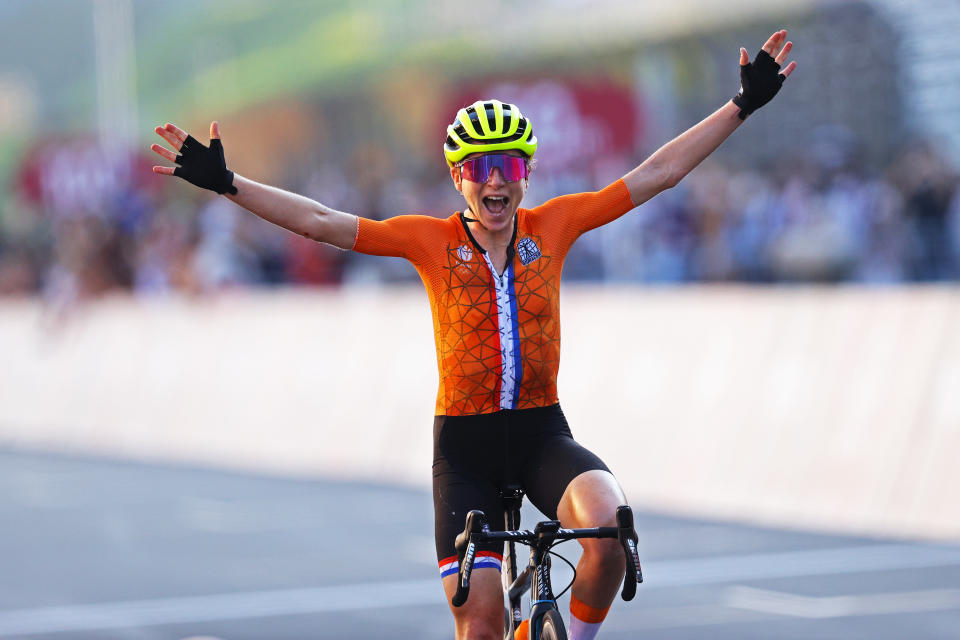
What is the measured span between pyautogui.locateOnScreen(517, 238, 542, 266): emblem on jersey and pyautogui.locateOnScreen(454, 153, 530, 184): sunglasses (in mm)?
264

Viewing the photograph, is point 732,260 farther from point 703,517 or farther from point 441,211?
point 441,211

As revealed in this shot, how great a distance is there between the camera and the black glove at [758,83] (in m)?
6.66

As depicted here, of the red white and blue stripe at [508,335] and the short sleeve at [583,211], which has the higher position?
the short sleeve at [583,211]

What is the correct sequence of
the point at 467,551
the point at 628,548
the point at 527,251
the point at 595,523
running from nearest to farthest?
the point at 628,548 < the point at 467,551 < the point at 595,523 < the point at 527,251

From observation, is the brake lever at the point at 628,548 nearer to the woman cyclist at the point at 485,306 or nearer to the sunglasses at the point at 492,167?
the woman cyclist at the point at 485,306

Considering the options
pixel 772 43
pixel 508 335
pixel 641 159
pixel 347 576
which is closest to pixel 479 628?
pixel 508 335

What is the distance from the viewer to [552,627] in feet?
19.1

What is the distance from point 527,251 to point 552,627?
4.66ft

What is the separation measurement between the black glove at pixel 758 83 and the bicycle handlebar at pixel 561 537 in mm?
1796

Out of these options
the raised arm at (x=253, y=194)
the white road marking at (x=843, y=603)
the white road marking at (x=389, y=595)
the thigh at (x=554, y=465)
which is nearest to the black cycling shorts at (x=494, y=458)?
the thigh at (x=554, y=465)

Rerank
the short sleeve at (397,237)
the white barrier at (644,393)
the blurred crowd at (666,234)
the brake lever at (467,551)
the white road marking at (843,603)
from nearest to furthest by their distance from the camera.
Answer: the brake lever at (467,551), the short sleeve at (397,237), the white road marking at (843,603), the white barrier at (644,393), the blurred crowd at (666,234)

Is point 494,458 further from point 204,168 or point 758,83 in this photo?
point 758,83

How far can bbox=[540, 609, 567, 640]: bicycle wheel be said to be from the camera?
5.79 meters

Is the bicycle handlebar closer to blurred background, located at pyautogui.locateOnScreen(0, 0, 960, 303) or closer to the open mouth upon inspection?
the open mouth
